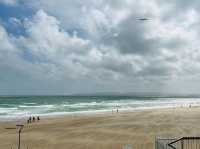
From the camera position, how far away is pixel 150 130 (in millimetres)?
29703

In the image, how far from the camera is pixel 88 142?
24.2 m

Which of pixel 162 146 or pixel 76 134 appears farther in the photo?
pixel 76 134

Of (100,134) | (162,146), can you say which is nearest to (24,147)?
(100,134)

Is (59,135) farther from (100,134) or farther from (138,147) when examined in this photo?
(138,147)

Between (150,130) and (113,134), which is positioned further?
(150,130)

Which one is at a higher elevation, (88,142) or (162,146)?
(162,146)

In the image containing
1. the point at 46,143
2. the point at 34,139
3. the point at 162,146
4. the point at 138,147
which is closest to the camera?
the point at 162,146

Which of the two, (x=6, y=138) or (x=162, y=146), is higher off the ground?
(x=162, y=146)

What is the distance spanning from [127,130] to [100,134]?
133 inches

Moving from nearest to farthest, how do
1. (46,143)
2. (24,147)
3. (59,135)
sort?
1. (24,147)
2. (46,143)
3. (59,135)

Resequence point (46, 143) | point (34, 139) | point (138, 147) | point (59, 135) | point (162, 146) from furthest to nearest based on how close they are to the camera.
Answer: point (59, 135) → point (34, 139) → point (46, 143) → point (138, 147) → point (162, 146)

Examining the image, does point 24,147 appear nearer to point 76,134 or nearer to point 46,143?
point 46,143

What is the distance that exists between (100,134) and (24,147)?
25.5 ft

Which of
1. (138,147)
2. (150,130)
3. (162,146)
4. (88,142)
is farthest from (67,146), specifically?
(162,146)
